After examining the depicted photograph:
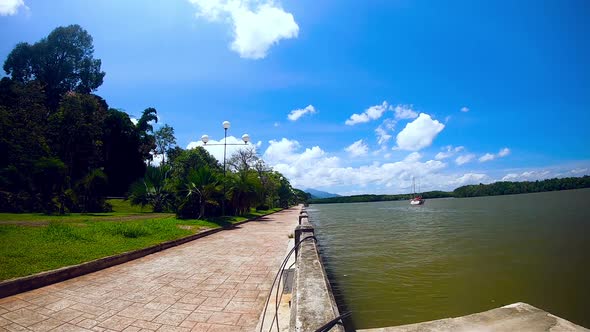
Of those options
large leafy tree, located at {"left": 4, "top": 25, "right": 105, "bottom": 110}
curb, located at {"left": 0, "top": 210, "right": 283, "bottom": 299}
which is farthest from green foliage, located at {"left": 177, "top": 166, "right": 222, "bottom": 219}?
large leafy tree, located at {"left": 4, "top": 25, "right": 105, "bottom": 110}

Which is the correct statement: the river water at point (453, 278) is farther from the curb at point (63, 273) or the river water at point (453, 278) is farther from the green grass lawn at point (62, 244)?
the green grass lawn at point (62, 244)

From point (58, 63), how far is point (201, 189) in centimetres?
3899

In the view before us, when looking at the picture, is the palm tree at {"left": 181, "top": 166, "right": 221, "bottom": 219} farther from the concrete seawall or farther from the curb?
the concrete seawall

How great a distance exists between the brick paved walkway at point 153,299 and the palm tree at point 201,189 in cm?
892

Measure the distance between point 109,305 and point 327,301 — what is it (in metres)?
3.61

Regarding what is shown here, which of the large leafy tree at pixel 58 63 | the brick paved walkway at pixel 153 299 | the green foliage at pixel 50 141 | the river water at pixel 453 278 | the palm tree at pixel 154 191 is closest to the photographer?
the brick paved walkway at pixel 153 299

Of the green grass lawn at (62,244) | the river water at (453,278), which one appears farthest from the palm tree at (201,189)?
the river water at (453,278)

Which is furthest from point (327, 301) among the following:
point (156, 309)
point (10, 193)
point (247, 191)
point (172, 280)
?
point (10, 193)

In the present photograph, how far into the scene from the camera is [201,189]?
15.6m

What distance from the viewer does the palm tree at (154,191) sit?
76.3ft

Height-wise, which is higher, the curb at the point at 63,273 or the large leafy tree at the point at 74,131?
the large leafy tree at the point at 74,131

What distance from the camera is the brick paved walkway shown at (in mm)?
3389

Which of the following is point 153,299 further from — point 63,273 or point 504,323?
point 504,323

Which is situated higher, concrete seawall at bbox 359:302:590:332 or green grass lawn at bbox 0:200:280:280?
concrete seawall at bbox 359:302:590:332
